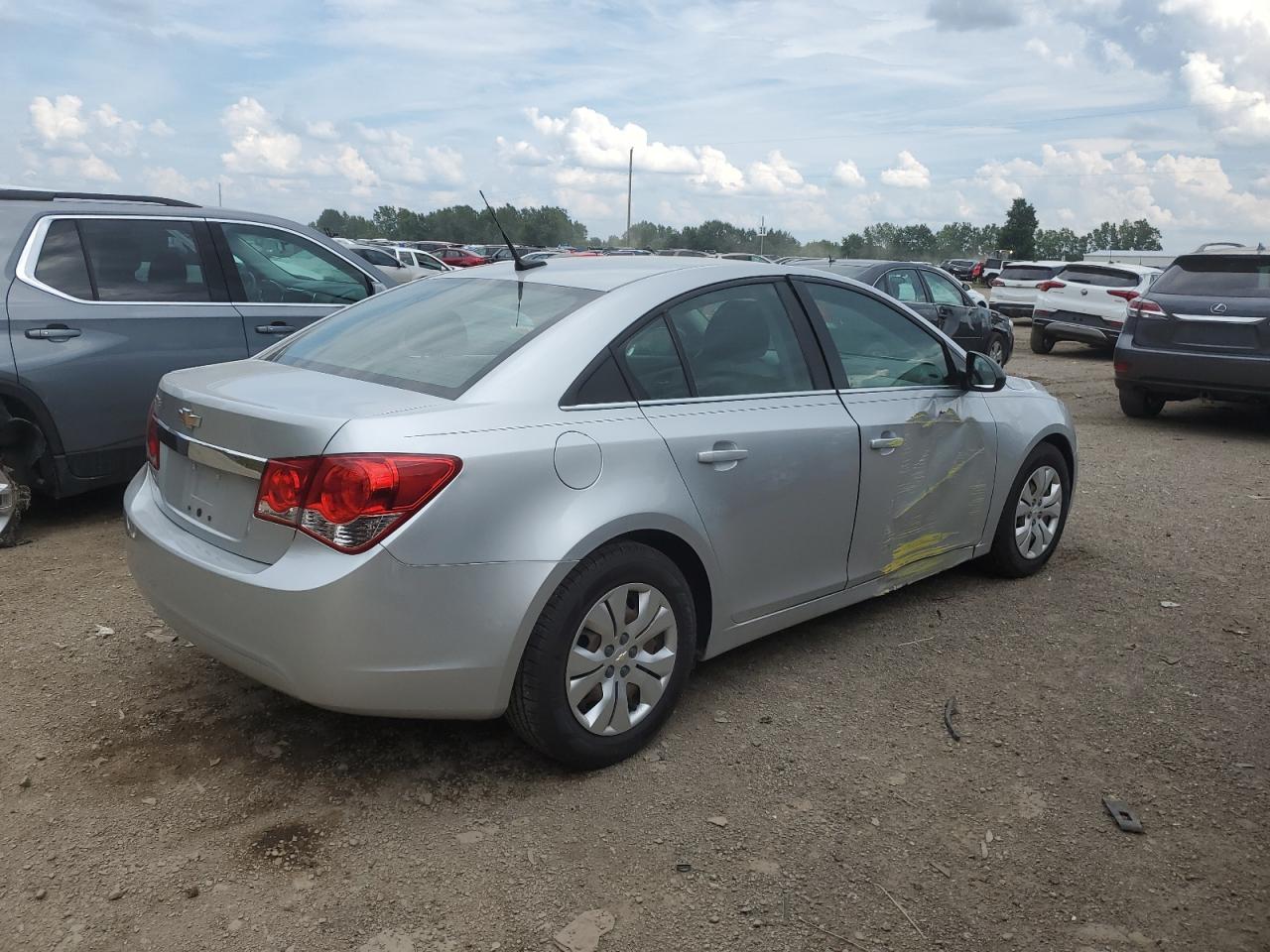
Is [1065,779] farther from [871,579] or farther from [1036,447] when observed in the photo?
[1036,447]

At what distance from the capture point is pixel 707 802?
10.3 feet

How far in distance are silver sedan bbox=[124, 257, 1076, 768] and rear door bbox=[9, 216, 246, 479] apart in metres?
2.07

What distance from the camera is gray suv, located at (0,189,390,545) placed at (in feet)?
17.2

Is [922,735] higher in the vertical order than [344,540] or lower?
lower

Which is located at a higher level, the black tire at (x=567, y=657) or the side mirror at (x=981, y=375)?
the side mirror at (x=981, y=375)

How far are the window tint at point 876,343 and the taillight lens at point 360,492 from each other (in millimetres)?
1908

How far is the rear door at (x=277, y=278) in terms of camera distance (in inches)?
238

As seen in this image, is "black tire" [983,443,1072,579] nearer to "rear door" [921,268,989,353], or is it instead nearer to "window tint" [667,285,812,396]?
"window tint" [667,285,812,396]

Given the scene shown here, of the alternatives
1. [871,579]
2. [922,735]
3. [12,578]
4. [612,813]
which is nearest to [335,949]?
[612,813]

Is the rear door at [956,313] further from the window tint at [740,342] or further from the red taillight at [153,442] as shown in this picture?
the red taillight at [153,442]

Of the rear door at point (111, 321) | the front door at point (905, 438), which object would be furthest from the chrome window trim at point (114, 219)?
the front door at point (905, 438)

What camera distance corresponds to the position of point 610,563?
3.07 m

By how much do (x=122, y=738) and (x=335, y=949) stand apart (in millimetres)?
1371

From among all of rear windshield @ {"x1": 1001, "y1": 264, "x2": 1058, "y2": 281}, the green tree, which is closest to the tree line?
the green tree
